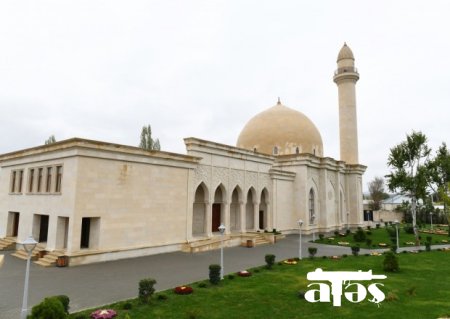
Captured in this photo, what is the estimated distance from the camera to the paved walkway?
10.1m

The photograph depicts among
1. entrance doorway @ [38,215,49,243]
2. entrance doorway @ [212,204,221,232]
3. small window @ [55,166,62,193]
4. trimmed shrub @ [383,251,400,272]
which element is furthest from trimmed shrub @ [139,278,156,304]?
entrance doorway @ [212,204,221,232]

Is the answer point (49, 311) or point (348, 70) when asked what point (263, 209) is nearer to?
point (348, 70)

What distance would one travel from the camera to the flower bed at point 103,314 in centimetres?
816

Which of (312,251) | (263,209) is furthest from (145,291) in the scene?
(263,209)

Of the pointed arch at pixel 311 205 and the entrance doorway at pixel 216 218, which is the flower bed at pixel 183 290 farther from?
the pointed arch at pixel 311 205

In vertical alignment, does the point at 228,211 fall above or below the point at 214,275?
above

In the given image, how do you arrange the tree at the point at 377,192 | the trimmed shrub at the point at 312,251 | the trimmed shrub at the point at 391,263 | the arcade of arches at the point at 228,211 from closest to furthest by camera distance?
the trimmed shrub at the point at 391,263 → the trimmed shrub at the point at 312,251 → the arcade of arches at the point at 228,211 → the tree at the point at 377,192

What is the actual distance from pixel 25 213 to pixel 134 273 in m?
10.4

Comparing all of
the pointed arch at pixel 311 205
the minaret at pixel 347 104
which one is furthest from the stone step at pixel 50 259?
the minaret at pixel 347 104

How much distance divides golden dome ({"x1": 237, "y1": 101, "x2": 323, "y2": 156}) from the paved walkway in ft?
54.6

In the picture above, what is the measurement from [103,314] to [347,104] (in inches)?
1420

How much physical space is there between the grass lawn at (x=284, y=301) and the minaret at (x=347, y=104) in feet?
83.8

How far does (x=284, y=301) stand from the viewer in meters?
9.93

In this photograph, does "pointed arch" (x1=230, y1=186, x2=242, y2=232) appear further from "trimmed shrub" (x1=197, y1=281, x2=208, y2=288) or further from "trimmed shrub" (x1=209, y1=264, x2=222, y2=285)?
"trimmed shrub" (x1=197, y1=281, x2=208, y2=288)
